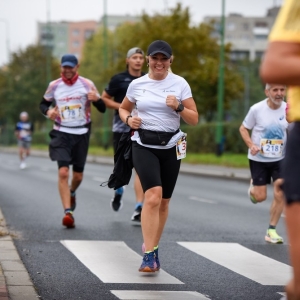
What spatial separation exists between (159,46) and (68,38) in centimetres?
17653

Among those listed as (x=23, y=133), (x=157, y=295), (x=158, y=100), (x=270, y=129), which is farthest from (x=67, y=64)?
(x=23, y=133)

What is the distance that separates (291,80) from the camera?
11.7 ft

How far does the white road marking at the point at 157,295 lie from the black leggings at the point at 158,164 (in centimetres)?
106

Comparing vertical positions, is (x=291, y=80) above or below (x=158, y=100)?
above

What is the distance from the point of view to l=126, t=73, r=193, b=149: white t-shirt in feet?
25.6

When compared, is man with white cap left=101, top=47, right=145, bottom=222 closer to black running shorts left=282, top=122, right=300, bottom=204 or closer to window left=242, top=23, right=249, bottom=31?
black running shorts left=282, top=122, right=300, bottom=204

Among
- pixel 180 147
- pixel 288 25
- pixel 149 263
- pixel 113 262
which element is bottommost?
pixel 113 262

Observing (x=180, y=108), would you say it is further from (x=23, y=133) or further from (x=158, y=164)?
(x=23, y=133)

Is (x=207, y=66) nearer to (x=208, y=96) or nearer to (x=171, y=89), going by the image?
(x=208, y=96)

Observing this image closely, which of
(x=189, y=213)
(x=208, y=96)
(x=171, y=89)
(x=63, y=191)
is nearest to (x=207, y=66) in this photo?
(x=208, y=96)

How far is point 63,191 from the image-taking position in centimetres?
1116

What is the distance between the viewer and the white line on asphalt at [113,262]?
7.56 meters

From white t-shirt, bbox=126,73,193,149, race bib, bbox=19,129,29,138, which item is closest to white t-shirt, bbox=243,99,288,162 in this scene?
white t-shirt, bbox=126,73,193,149

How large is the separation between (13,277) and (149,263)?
42.4 inches
